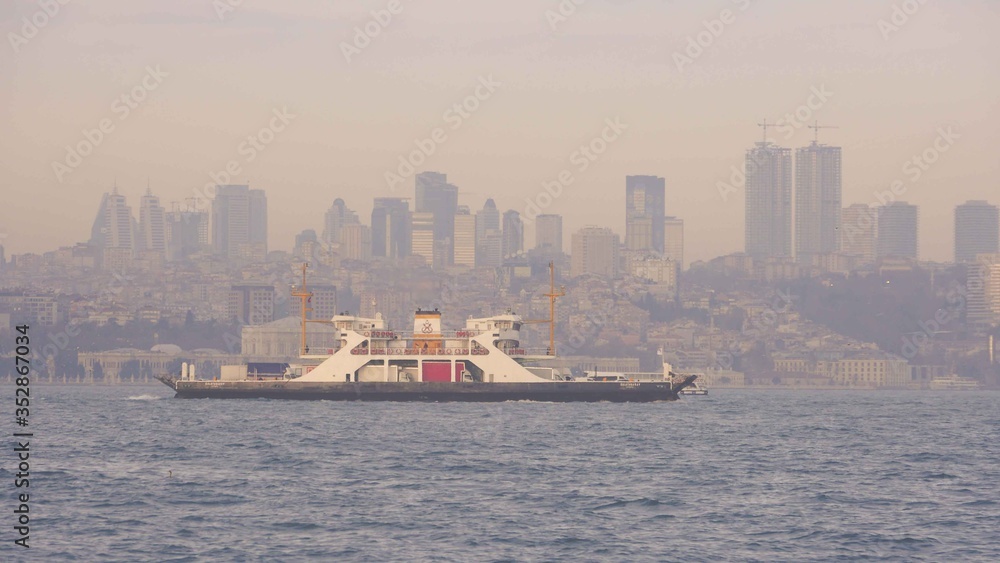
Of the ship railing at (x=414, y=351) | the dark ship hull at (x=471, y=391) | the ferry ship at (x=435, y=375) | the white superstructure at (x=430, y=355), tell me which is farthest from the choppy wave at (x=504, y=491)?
the ship railing at (x=414, y=351)

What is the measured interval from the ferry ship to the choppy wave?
46.2 feet

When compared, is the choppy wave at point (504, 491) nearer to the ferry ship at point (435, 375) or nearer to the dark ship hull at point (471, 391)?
the dark ship hull at point (471, 391)

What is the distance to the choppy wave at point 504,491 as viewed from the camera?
110 feet

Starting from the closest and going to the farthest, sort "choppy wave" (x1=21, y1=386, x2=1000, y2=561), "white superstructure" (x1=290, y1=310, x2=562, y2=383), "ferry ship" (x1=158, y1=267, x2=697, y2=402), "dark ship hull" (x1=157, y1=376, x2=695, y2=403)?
"choppy wave" (x1=21, y1=386, x2=1000, y2=561)
"dark ship hull" (x1=157, y1=376, x2=695, y2=403)
"ferry ship" (x1=158, y1=267, x2=697, y2=402)
"white superstructure" (x1=290, y1=310, x2=562, y2=383)

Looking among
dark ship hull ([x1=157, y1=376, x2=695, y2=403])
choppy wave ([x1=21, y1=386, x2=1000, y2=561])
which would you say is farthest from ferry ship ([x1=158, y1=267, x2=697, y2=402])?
choppy wave ([x1=21, y1=386, x2=1000, y2=561])

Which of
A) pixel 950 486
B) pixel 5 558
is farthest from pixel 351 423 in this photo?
pixel 5 558

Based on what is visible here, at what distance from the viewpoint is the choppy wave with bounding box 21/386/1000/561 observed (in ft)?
110

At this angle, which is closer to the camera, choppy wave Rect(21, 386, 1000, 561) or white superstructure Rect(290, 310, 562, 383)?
choppy wave Rect(21, 386, 1000, 561)

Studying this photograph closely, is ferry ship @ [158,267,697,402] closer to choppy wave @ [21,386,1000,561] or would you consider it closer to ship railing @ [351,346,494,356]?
ship railing @ [351,346,494,356]

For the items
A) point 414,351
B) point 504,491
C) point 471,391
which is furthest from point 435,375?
point 504,491

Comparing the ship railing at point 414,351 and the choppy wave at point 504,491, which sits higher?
the ship railing at point 414,351

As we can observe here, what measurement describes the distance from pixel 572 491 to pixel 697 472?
6.96m

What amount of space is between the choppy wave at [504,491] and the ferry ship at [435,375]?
14070 millimetres

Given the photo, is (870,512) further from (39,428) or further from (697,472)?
(39,428)
